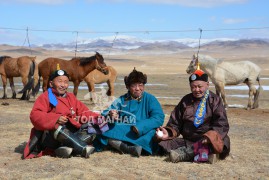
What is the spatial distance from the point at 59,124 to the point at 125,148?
0.96 metres

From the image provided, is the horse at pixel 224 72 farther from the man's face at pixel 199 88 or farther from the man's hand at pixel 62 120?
the man's hand at pixel 62 120

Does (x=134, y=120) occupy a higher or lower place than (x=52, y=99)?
lower

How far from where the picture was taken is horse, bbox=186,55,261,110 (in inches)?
523

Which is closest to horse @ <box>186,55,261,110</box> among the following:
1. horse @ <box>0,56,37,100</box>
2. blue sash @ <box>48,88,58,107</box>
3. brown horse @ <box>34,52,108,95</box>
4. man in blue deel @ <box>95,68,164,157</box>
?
brown horse @ <box>34,52,108,95</box>

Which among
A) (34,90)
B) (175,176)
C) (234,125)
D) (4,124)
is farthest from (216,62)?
(175,176)

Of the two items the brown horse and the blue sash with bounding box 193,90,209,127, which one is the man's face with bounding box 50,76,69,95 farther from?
the brown horse

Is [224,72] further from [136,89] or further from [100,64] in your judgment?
[136,89]

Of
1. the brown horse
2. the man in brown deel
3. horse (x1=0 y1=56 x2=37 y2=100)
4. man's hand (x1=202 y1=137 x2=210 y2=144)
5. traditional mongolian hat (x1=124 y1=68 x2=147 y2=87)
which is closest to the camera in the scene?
man's hand (x1=202 y1=137 x2=210 y2=144)

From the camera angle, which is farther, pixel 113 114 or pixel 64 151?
pixel 113 114

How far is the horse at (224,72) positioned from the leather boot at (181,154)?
298 inches

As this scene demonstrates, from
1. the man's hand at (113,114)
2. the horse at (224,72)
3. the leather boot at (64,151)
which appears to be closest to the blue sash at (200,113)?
the man's hand at (113,114)

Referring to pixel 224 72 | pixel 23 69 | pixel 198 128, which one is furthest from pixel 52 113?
pixel 23 69

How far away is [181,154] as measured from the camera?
Result: 5801 mm

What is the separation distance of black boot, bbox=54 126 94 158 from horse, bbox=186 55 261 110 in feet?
25.9
